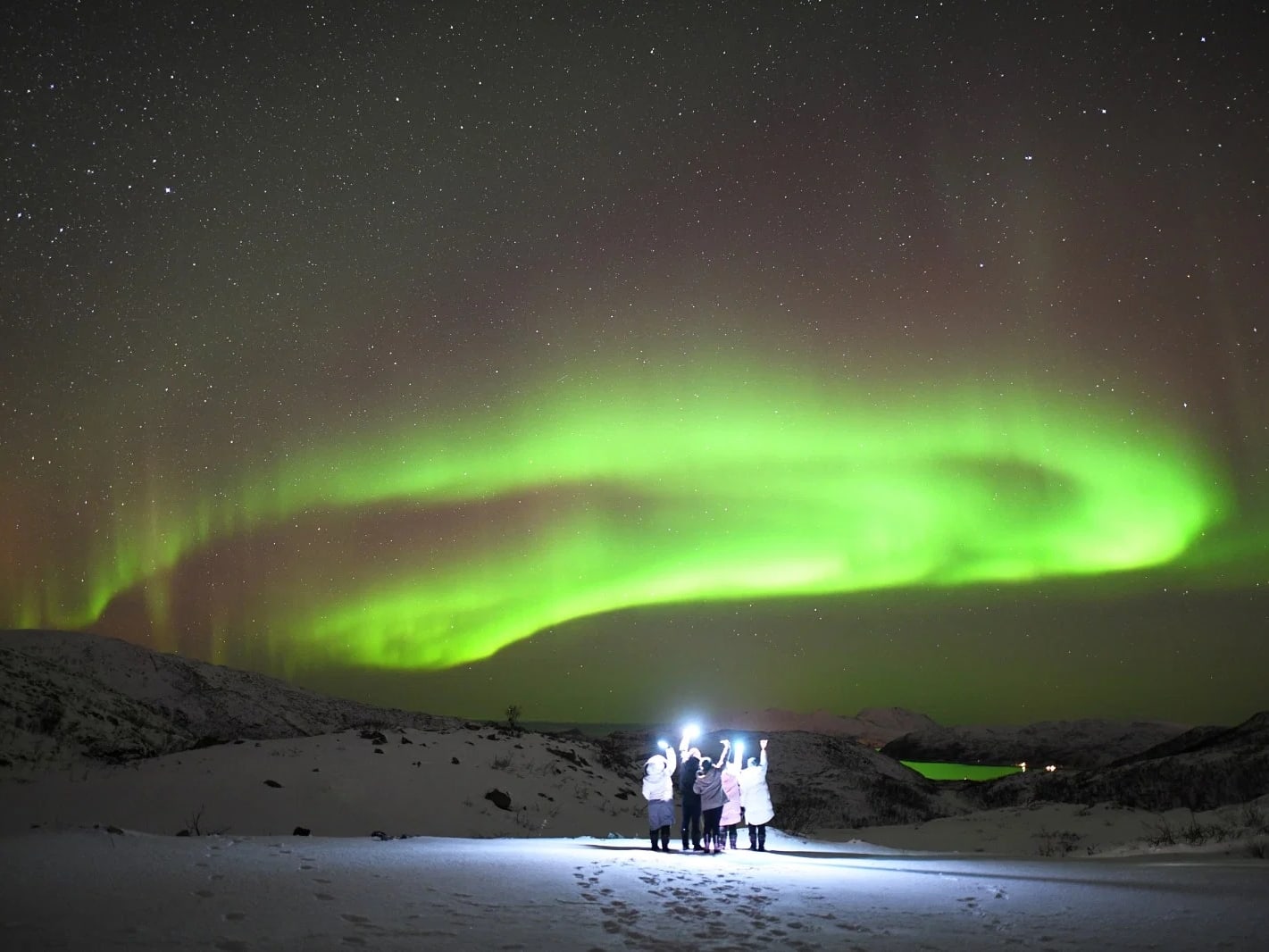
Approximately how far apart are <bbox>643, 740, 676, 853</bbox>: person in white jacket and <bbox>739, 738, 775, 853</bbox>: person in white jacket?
1.76 meters

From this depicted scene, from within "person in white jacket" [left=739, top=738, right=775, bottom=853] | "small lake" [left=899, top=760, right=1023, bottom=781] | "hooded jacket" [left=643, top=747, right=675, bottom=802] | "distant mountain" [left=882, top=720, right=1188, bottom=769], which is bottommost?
"small lake" [left=899, top=760, right=1023, bottom=781]

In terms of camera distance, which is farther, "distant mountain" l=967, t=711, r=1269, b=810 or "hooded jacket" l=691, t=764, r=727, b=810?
"distant mountain" l=967, t=711, r=1269, b=810

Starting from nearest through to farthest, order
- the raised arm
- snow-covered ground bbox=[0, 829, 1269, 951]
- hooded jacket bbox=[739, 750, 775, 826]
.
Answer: snow-covered ground bbox=[0, 829, 1269, 951] → the raised arm → hooded jacket bbox=[739, 750, 775, 826]

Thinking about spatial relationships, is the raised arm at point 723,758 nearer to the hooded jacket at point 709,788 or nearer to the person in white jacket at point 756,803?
the hooded jacket at point 709,788

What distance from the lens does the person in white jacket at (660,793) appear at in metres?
15.0

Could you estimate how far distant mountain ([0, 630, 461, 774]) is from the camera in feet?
86.4

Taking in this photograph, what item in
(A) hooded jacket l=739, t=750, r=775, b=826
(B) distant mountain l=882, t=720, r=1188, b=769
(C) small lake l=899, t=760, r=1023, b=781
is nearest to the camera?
(A) hooded jacket l=739, t=750, r=775, b=826

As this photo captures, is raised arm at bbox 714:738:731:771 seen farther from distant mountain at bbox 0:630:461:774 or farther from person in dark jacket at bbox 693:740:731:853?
distant mountain at bbox 0:630:461:774

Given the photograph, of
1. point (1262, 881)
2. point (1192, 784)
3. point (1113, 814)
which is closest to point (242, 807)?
point (1262, 881)

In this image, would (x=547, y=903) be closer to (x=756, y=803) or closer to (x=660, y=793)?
(x=660, y=793)

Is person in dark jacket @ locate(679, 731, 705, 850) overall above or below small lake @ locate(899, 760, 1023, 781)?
above

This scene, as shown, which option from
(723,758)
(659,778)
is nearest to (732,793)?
(723,758)

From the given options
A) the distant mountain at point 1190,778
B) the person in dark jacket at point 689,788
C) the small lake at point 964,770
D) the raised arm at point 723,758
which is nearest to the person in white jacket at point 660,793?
the person in dark jacket at point 689,788

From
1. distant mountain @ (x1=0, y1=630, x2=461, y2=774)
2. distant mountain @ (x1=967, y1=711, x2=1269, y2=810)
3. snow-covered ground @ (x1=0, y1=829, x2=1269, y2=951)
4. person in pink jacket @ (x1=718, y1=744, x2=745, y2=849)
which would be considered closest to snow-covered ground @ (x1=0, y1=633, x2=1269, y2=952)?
snow-covered ground @ (x1=0, y1=829, x2=1269, y2=951)
